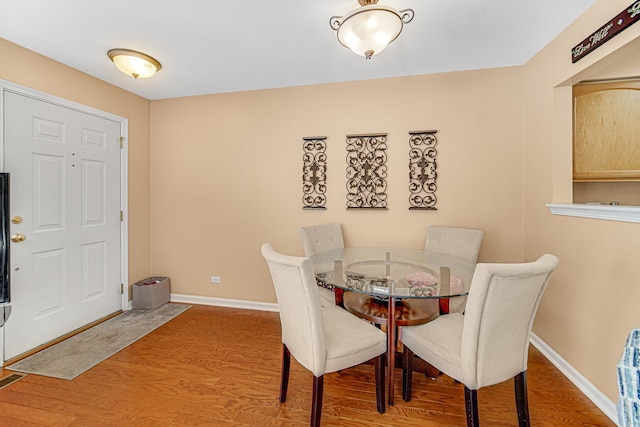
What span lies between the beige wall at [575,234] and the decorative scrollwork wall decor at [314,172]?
6.43 ft

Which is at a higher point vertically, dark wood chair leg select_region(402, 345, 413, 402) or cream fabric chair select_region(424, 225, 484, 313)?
cream fabric chair select_region(424, 225, 484, 313)

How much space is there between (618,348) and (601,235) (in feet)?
2.19

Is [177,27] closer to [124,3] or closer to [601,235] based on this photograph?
[124,3]

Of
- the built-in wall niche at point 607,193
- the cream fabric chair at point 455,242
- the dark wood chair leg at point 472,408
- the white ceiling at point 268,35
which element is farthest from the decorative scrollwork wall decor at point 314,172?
the built-in wall niche at point 607,193

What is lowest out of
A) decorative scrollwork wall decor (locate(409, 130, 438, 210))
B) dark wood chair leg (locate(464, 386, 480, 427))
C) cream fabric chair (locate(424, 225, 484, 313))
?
dark wood chair leg (locate(464, 386, 480, 427))

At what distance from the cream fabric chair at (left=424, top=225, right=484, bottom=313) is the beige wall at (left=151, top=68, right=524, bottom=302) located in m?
0.16

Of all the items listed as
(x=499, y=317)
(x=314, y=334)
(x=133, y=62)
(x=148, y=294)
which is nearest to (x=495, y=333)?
(x=499, y=317)

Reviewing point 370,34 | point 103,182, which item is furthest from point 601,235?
point 103,182

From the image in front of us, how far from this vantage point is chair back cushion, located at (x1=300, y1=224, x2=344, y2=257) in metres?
2.61

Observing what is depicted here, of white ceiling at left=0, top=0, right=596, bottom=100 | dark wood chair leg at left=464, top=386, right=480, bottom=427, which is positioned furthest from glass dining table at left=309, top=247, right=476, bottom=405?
white ceiling at left=0, top=0, right=596, bottom=100

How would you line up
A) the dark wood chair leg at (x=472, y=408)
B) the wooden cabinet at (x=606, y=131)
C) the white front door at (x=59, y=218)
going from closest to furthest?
the dark wood chair leg at (x=472, y=408) < the wooden cabinet at (x=606, y=131) < the white front door at (x=59, y=218)

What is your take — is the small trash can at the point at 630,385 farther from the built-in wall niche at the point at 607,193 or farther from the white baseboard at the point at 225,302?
the white baseboard at the point at 225,302

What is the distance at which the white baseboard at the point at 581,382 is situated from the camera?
1631 mm

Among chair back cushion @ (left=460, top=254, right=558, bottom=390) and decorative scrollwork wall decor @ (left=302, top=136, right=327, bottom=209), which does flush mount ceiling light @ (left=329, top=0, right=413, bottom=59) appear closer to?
decorative scrollwork wall decor @ (left=302, top=136, right=327, bottom=209)
